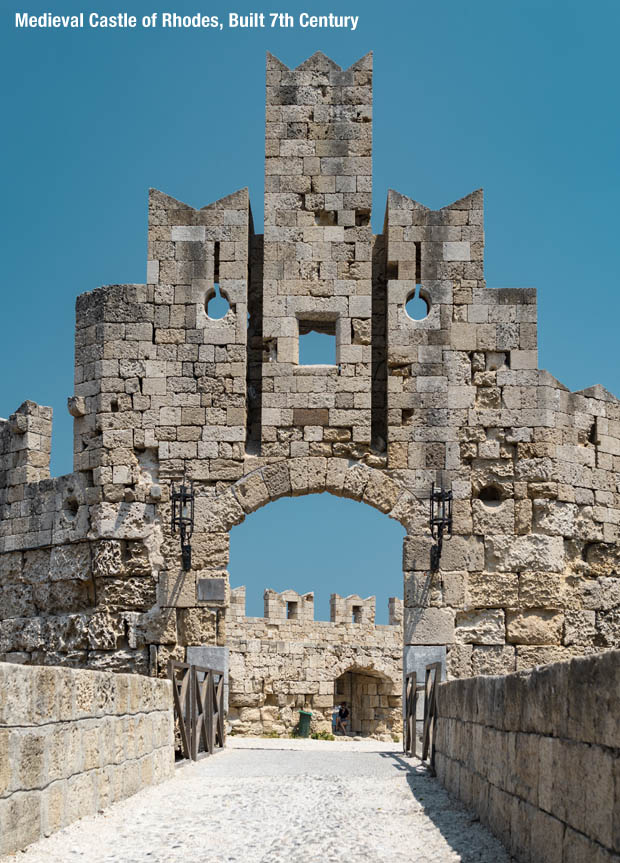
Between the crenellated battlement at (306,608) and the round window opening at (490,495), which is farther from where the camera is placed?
the crenellated battlement at (306,608)

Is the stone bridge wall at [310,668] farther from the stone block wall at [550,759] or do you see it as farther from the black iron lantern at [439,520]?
the stone block wall at [550,759]

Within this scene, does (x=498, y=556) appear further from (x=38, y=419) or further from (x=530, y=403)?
(x=38, y=419)

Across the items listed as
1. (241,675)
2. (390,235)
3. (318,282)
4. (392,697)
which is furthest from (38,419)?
(392,697)

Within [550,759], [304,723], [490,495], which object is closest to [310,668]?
[304,723]

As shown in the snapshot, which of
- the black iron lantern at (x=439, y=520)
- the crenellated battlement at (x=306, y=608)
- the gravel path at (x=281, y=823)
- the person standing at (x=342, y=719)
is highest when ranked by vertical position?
the black iron lantern at (x=439, y=520)

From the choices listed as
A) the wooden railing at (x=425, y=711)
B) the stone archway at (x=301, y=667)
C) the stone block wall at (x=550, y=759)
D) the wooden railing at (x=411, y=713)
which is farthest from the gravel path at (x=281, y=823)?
the stone archway at (x=301, y=667)

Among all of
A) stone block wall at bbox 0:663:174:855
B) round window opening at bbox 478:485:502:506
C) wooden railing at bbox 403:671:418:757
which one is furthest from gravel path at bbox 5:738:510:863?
round window opening at bbox 478:485:502:506

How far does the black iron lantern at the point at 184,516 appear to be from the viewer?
1156 cm

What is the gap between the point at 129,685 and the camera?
697cm

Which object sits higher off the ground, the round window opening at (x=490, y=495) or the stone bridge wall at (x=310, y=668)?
the round window opening at (x=490, y=495)

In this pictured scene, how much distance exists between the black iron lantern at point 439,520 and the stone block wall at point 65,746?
477cm

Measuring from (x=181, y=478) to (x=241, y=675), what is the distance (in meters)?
7.12

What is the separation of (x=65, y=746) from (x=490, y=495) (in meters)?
7.37

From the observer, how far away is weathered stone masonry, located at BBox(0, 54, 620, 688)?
11609 millimetres
